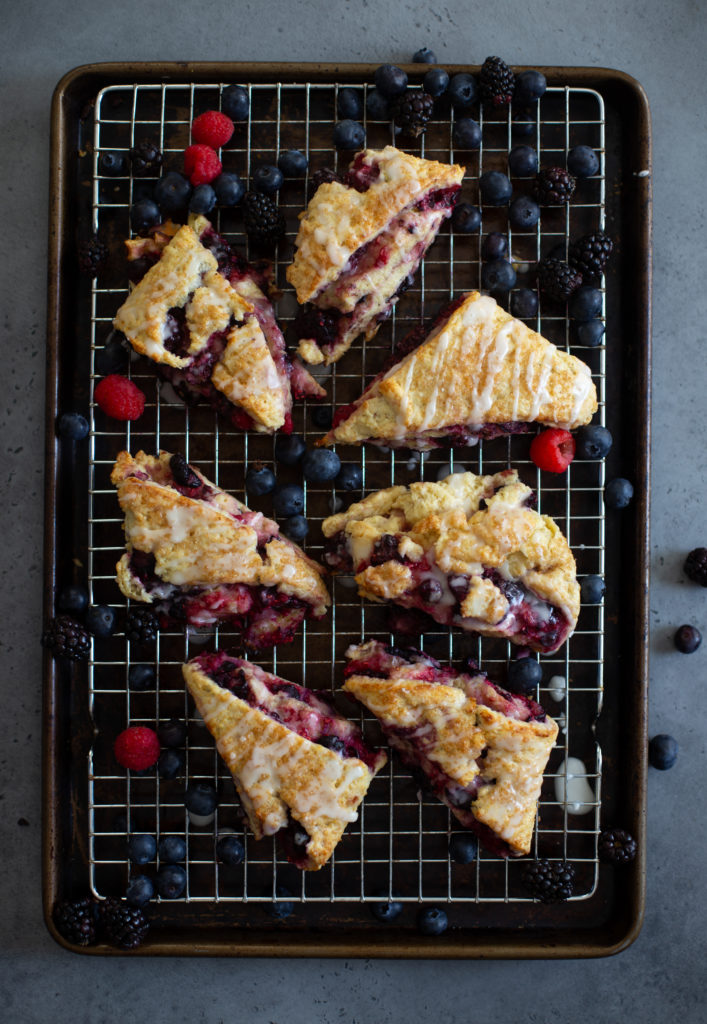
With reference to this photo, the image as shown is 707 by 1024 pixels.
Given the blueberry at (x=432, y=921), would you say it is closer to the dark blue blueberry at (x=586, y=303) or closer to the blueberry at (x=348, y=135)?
the dark blue blueberry at (x=586, y=303)

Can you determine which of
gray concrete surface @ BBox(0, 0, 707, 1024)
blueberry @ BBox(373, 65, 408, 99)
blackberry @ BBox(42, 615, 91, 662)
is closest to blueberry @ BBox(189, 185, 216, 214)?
gray concrete surface @ BBox(0, 0, 707, 1024)

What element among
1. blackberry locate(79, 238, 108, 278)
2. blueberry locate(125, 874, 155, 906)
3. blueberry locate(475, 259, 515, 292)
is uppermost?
blackberry locate(79, 238, 108, 278)

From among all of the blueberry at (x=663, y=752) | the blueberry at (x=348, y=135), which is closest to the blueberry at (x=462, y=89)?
the blueberry at (x=348, y=135)

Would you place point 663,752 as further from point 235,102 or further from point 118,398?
point 235,102

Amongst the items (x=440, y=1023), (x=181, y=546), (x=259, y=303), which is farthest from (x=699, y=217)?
(x=440, y=1023)

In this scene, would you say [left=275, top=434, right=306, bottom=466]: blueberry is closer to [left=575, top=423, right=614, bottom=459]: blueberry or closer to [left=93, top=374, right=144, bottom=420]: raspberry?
[left=93, top=374, right=144, bottom=420]: raspberry

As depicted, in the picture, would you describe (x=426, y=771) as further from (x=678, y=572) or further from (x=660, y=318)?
(x=660, y=318)

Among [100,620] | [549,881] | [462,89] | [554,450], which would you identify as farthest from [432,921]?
[462,89]
